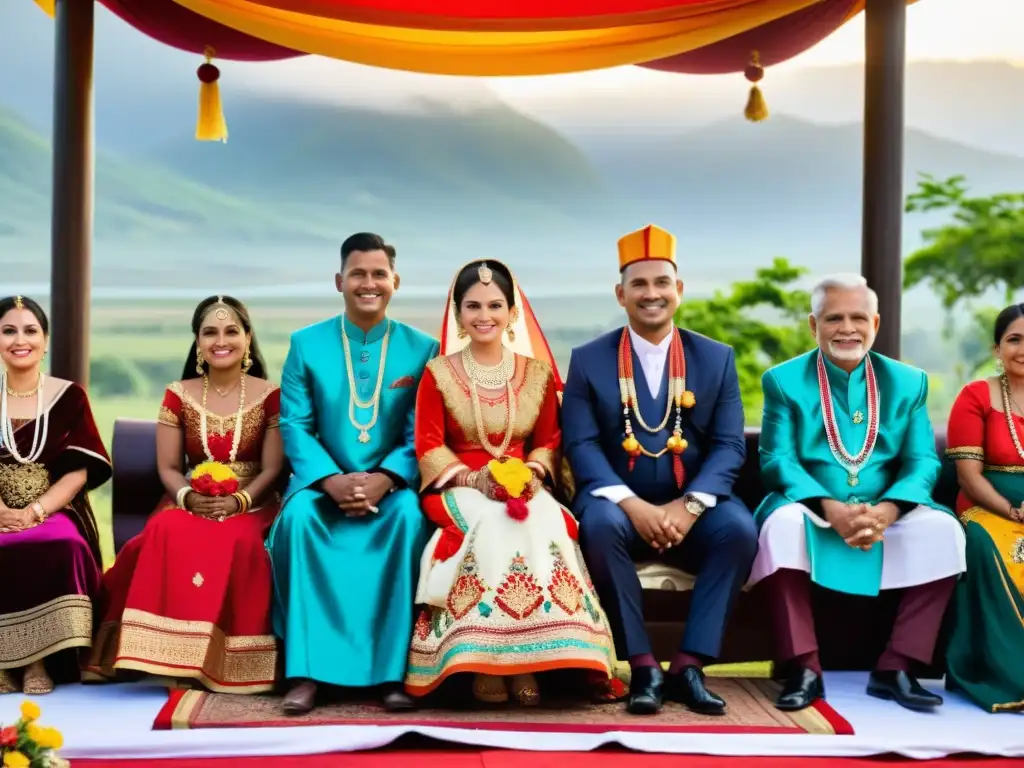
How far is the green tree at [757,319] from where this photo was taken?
11.6 metres

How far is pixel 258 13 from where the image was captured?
17.0 feet

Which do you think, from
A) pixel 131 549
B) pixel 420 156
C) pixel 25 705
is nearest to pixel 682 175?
pixel 420 156

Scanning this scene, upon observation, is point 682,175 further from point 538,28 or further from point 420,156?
point 538,28

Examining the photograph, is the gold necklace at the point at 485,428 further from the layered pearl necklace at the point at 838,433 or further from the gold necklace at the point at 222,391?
the layered pearl necklace at the point at 838,433

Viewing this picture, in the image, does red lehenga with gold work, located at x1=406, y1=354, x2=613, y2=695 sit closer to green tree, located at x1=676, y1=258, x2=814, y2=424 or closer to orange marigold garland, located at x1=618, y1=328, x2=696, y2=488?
orange marigold garland, located at x1=618, y1=328, x2=696, y2=488

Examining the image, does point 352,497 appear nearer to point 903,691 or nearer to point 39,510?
point 39,510

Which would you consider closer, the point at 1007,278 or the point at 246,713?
the point at 246,713

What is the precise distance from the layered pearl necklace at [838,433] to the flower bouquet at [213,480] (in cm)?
215

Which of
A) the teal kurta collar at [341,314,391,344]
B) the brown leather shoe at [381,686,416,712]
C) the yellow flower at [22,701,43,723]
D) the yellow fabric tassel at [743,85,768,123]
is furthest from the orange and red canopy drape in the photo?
the yellow flower at [22,701,43,723]

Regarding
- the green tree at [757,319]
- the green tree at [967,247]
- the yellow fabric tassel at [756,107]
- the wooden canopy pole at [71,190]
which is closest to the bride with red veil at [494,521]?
the wooden canopy pole at [71,190]

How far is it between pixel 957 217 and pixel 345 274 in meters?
9.41

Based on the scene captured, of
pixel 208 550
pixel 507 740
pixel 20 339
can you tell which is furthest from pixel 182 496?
pixel 507 740

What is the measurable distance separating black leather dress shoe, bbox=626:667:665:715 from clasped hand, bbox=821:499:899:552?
0.79m

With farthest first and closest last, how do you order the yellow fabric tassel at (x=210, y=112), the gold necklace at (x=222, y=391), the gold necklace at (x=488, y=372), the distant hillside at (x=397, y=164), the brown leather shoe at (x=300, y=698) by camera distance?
the distant hillside at (x=397, y=164), the yellow fabric tassel at (x=210, y=112), the gold necklace at (x=222, y=391), the gold necklace at (x=488, y=372), the brown leather shoe at (x=300, y=698)
